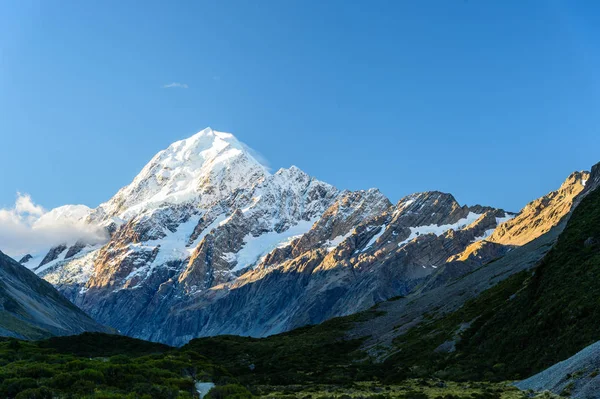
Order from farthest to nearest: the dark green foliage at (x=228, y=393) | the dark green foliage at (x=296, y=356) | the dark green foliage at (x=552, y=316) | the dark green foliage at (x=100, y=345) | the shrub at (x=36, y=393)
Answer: the dark green foliage at (x=100, y=345), the dark green foliage at (x=296, y=356), the dark green foliage at (x=552, y=316), the dark green foliage at (x=228, y=393), the shrub at (x=36, y=393)

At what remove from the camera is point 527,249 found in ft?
513

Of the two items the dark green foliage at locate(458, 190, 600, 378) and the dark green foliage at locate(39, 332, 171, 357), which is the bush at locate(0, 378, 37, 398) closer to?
the dark green foliage at locate(458, 190, 600, 378)

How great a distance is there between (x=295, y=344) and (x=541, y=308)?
239ft

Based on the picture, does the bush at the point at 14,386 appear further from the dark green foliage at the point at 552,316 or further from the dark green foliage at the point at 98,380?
the dark green foliage at the point at 552,316

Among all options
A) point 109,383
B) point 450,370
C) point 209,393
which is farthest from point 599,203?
point 109,383

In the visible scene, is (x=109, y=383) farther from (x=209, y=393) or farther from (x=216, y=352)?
(x=216, y=352)

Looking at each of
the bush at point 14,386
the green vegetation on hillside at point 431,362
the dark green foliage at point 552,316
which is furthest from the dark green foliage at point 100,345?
the bush at point 14,386

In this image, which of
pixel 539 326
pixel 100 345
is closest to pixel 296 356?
pixel 100 345

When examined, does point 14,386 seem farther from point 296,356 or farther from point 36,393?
point 296,356

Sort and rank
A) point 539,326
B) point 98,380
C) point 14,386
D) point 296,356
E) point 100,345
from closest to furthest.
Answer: point 14,386 < point 98,380 < point 539,326 < point 296,356 < point 100,345

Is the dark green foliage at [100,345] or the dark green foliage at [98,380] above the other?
the dark green foliage at [100,345]

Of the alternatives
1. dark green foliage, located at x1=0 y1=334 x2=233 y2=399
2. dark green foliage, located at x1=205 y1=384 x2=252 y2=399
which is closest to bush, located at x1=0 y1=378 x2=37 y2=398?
dark green foliage, located at x1=0 y1=334 x2=233 y2=399

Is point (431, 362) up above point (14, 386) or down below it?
above

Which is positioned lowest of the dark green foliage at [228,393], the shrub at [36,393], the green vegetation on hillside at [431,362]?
the shrub at [36,393]
